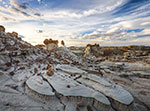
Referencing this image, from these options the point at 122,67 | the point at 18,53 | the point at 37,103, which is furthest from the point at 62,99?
the point at 122,67

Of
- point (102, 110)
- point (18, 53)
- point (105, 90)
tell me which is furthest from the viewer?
point (18, 53)

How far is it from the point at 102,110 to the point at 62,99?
336cm

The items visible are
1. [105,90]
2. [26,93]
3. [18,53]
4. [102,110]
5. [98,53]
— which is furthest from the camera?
[98,53]

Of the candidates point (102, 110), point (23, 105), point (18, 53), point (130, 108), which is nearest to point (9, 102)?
point (23, 105)

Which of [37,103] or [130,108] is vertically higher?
[37,103]

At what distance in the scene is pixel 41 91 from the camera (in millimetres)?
6828

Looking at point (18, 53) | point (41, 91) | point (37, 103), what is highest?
point (18, 53)

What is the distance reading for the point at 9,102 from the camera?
5805 millimetres

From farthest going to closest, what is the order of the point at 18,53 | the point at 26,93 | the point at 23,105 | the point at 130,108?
the point at 18,53 < the point at 26,93 < the point at 130,108 < the point at 23,105

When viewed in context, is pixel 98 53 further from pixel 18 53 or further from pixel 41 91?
pixel 41 91

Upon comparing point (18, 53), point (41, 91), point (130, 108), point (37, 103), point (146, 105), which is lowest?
point (146, 105)

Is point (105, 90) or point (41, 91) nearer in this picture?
point (41, 91)

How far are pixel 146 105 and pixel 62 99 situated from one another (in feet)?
28.3

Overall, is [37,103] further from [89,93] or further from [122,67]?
[122,67]
